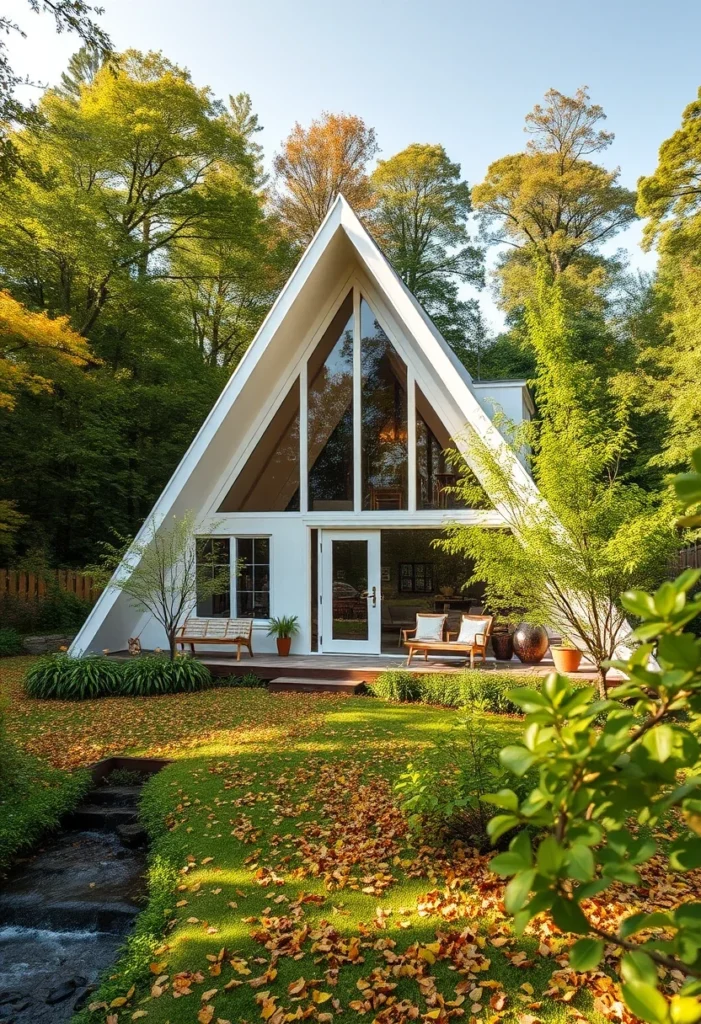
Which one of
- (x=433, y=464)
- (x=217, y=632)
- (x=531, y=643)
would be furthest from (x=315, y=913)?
(x=433, y=464)

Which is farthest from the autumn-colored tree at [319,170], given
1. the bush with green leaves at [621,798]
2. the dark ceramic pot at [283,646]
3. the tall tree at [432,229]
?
the bush with green leaves at [621,798]

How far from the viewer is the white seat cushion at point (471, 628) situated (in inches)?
428

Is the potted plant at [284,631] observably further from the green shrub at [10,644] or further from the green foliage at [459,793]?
the green foliage at [459,793]

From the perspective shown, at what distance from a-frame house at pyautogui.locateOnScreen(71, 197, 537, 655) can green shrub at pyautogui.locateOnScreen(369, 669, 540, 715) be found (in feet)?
7.48

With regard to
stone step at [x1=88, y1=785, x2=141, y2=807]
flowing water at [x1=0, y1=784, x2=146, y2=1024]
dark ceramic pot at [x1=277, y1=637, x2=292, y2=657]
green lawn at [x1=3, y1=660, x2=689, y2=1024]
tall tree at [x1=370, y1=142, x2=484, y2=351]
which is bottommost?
flowing water at [x1=0, y1=784, x2=146, y2=1024]

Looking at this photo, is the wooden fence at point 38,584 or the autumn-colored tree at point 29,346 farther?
the wooden fence at point 38,584

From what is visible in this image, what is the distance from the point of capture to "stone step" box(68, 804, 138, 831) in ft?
20.0

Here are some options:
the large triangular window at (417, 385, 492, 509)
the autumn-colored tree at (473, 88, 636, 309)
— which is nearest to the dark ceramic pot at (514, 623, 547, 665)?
the large triangular window at (417, 385, 492, 509)

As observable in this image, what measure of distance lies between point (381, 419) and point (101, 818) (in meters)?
8.16

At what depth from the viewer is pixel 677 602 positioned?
40.6 inches

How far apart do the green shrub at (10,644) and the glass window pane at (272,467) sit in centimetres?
548

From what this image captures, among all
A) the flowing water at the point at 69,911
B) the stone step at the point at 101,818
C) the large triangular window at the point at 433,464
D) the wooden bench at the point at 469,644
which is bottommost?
the flowing water at the point at 69,911

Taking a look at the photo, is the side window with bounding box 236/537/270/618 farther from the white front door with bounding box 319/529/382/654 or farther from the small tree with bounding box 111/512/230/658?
the white front door with bounding box 319/529/382/654

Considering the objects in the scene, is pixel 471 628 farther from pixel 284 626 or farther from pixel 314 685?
pixel 284 626
